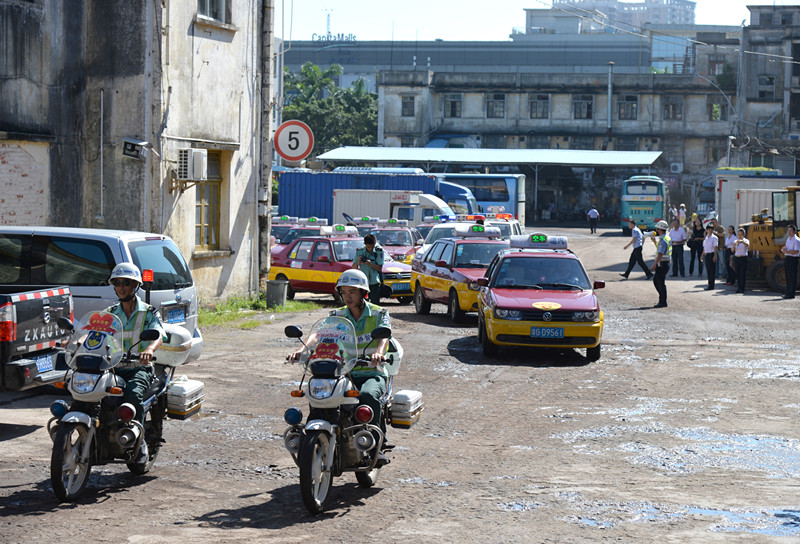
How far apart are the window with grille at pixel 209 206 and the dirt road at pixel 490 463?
14.8 ft

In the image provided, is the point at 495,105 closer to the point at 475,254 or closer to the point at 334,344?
the point at 475,254

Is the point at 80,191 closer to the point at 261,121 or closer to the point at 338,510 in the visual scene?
the point at 261,121

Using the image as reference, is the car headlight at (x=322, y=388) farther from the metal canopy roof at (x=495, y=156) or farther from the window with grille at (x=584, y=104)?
the window with grille at (x=584, y=104)

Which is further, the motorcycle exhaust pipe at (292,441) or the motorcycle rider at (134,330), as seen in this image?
the motorcycle rider at (134,330)

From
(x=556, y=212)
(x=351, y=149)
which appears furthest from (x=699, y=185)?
(x=351, y=149)

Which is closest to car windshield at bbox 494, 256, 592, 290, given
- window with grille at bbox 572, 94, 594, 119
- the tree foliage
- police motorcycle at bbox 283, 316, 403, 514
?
police motorcycle at bbox 283, 316, 403, 514

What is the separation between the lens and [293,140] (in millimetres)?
21594

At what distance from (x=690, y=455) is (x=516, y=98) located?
74613 mm

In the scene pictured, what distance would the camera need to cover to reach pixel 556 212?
2982 inches

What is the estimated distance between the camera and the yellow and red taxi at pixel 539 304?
50.7 ft

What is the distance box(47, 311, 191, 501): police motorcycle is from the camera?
24.1ft

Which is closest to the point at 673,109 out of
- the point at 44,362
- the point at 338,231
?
the point at 338,231

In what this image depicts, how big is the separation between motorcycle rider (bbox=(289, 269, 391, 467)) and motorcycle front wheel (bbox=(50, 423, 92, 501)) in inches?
63.3

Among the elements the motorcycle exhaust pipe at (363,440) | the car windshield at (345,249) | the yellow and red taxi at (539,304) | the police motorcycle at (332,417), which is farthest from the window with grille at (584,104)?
the motorcycle exhaust pipe at (363,440)
